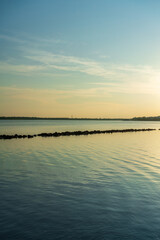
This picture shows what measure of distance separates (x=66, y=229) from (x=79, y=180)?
7.77 m

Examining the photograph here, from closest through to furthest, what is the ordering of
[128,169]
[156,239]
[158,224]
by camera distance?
[156,239], [158,224], [128,169]

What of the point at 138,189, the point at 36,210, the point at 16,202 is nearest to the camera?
the point at 36,210

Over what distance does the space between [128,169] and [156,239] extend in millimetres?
12681

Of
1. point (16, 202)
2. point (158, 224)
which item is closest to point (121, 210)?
point (158, 224)

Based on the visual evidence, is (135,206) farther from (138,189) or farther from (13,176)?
(13,176)

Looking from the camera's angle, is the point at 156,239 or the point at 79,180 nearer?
the point at 156,239

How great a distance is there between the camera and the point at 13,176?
60.1ft

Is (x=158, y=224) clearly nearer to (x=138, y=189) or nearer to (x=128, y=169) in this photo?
(x=138, y=189)

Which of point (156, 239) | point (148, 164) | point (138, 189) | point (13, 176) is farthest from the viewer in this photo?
point (148, 164)

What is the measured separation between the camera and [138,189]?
15070mm

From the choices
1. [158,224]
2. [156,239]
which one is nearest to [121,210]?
[158,224]

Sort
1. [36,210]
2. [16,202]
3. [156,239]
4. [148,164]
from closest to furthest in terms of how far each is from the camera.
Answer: [156,239] → [36,210] → [16,202] → [148,164]

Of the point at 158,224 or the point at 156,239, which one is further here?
the point at 158,224

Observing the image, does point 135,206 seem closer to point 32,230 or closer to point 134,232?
point 134,232
